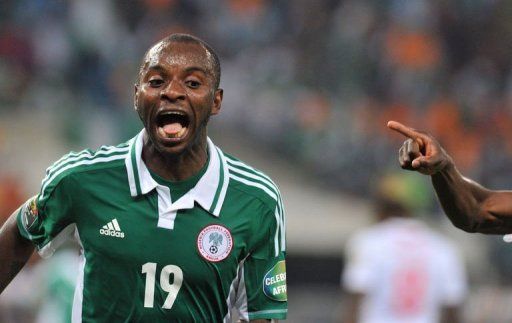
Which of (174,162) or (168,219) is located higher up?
(174,162)

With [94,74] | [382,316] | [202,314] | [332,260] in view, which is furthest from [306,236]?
[202,314]

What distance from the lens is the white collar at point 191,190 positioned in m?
4.28

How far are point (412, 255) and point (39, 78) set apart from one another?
817cm

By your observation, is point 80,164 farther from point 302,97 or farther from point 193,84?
point 302,97

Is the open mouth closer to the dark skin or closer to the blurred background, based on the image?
the dark skin

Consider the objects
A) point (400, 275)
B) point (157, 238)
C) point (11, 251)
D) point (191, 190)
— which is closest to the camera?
point (157, 238)

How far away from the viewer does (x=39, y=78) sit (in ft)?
47.5

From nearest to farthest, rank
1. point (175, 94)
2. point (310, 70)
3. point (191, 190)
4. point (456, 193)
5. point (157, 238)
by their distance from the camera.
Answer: point (175, 94)
point (157, 238)
point (191, 190)
point (456, 193)
point (310, 70)

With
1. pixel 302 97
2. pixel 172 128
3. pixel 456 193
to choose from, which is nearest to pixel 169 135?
pixel 172 128

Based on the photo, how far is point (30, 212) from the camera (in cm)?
432

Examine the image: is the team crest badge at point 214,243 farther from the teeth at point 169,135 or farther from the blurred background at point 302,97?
the blurred background at point 302,97

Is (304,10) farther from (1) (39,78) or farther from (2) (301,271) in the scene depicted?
(2) (301,271)

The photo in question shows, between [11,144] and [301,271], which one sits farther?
[11,144]

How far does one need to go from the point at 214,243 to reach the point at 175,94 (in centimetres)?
54
